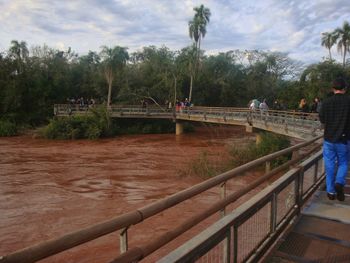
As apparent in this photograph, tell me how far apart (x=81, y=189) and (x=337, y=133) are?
1123 centimetres

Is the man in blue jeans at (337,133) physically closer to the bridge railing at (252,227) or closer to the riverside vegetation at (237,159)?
the bridge railing at (252,227)

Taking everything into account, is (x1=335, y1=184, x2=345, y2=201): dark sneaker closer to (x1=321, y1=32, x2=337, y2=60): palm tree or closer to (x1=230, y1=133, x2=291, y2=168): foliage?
(x1=230, y1=133, x2=291, y2=168): foliage

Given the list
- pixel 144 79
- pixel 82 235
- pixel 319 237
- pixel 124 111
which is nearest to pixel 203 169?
pixel 319 237

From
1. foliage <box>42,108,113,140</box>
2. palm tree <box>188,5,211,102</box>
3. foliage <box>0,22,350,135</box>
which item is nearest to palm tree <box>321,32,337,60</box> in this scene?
foliage <box>0,22,350,135</box>

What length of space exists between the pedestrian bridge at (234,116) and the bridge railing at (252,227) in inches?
442

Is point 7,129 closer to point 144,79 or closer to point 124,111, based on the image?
point 124,111

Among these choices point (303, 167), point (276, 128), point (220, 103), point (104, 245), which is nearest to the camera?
point (303, 167)

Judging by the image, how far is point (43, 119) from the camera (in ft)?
146

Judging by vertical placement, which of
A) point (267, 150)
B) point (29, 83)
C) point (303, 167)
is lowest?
point (267, 150)

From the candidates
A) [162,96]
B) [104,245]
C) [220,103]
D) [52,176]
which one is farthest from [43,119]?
[104,245]

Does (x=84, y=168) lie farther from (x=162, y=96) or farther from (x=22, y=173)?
(x=162, y=96)

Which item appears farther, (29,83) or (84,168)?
(29,83)

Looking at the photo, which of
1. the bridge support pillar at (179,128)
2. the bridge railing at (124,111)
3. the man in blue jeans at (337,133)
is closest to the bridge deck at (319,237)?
the man in blue jeans at (337,133)

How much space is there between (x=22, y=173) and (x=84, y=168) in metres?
3.14
